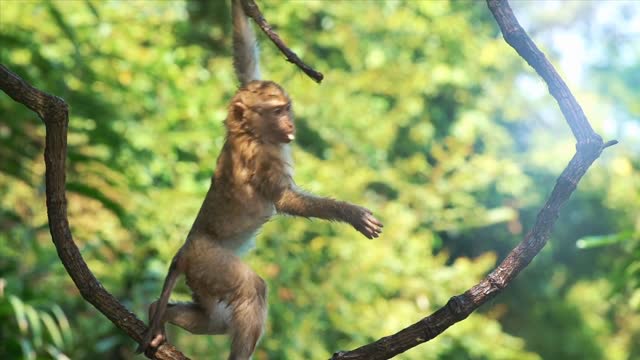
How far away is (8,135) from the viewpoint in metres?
4.84

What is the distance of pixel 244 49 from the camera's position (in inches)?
91.9

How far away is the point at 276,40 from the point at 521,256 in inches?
A: 26.2

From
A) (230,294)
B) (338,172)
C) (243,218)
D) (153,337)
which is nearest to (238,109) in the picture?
(243,218)

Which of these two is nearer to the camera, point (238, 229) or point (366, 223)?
point (366, 223)

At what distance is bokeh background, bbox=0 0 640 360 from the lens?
4.78 meters

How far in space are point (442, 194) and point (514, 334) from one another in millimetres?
2890

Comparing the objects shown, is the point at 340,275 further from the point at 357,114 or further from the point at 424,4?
the point at 424,4

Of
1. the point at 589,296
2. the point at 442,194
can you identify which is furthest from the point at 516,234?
the point at 442,194

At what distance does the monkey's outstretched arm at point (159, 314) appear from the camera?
1874 mm

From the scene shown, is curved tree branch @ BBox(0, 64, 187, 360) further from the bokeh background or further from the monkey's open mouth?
the bokeh background

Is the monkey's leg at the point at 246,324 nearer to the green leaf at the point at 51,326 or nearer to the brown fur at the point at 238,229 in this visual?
the brown fur at the point at 238,229

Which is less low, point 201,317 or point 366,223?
point 366,223

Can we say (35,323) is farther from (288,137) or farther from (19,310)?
(288,137)

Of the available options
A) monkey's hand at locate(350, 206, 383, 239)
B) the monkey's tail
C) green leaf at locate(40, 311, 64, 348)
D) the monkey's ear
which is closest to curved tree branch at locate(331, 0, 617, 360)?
monkey's hand at locate(350, 206, 383, 239)
